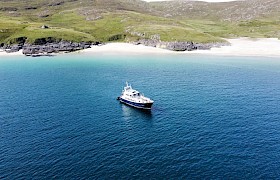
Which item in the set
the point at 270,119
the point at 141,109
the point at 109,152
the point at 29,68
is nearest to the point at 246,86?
the point at 270,119

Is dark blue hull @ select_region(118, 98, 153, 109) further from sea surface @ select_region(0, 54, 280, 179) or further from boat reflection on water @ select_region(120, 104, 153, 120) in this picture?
sea surface @ select_region(0, 54, 280, 179)

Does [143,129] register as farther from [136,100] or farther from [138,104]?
[136,100]

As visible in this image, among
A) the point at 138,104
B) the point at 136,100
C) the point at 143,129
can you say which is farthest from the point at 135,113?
the point at 143,129

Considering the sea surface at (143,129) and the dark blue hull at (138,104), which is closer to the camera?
the sea surface at (143,129)

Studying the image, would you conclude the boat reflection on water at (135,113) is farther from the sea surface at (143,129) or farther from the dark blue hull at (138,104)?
the dark blue hull at (138,104)

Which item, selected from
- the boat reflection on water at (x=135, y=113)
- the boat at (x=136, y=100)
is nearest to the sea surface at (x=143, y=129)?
the boat reflection on water at (x=135, y=113)

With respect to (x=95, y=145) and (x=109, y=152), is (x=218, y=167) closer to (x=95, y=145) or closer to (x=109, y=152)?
(x=109, y=152)
